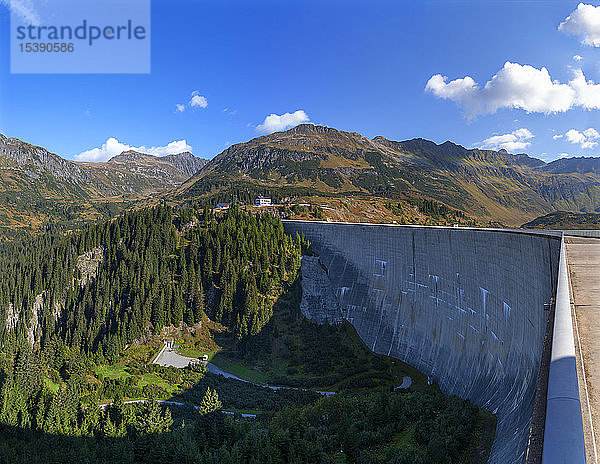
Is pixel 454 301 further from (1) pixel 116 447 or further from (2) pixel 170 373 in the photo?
(2) pixel 170 373

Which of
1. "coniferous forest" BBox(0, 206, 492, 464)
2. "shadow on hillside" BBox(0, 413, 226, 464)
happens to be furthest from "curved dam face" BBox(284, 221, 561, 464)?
"shadow on hillside" BBox(0, 413, 226, 464)

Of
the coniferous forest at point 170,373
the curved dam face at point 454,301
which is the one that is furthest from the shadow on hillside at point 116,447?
the curved dam face at point 454,301

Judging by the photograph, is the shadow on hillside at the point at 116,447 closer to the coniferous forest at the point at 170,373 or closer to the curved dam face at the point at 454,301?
the coniferous forest at the point at 170,373

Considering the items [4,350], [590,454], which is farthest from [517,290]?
[4,350]

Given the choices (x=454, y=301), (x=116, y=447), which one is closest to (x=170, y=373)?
(x=116, y=447)

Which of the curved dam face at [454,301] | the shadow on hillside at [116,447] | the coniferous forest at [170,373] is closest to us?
the curved dam face at [454,301]

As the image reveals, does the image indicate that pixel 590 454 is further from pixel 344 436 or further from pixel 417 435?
pixel 344 436

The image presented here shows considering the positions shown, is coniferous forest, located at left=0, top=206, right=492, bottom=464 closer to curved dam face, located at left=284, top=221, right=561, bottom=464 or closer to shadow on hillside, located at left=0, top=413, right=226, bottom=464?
shadow on hillside, located at left=0, top=413, right=226, bottom=464
